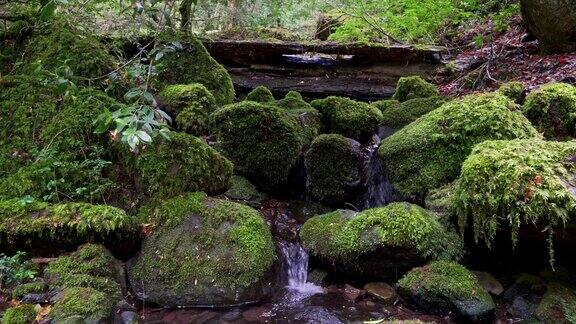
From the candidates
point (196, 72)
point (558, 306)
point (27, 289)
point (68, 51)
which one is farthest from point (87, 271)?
point (196, 72)

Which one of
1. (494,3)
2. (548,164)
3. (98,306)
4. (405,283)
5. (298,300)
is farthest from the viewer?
(494,3)

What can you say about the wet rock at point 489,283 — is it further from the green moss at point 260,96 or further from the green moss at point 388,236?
the green moss at point 260,96

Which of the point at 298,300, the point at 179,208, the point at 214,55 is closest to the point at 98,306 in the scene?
the point at 179,208

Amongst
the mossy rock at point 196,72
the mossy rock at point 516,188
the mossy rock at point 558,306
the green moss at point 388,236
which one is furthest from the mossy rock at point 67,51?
the mossy rock at point 558,306

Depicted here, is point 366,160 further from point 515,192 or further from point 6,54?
point 6,54

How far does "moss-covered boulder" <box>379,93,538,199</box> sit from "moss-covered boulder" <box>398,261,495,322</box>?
1.16 m

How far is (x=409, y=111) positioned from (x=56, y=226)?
4.67 meters

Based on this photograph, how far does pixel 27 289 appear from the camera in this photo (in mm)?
3195

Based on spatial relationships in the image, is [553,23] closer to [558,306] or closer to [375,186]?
[375,186]

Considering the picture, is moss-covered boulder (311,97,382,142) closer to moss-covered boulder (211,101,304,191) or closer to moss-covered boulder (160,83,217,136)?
moss-covered boulder (211,101,304,191)

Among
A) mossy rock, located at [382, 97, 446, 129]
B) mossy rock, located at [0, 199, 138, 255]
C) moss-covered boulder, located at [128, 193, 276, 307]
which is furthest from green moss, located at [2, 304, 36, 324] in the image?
mossy rock, located at [382, 97, 446, 129]

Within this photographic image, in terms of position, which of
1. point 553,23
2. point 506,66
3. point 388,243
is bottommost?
point 388,243

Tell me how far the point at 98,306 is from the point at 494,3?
1108cm

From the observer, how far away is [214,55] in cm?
858
